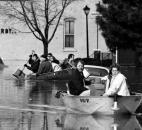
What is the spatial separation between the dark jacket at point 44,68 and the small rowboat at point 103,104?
14.8 m

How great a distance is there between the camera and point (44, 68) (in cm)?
3091

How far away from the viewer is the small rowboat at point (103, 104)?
15500 mm

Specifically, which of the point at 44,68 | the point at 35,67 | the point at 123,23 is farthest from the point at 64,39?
the point at 123,23

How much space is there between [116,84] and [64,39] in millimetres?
40177

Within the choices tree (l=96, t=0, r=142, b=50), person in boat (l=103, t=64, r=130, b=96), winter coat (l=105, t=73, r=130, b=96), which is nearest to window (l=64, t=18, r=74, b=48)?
tree (l=96, t=0, r=142, b=50)

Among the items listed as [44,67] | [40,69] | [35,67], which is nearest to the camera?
[44,67]

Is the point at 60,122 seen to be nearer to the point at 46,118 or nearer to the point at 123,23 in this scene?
the point at 46,118


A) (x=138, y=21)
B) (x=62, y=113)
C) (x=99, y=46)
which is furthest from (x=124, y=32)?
(x=99, y=46)

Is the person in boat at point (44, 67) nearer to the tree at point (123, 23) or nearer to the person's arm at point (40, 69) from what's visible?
the person's arm at point (40, 69)

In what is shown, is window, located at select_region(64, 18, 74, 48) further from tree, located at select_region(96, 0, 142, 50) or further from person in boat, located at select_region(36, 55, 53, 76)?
tree, located at select_region(96, 0, 142, 50)

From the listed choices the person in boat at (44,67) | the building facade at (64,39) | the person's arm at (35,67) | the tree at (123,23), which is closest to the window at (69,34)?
the building facade at (64,39)

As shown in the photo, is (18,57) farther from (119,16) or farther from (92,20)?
(119,16)

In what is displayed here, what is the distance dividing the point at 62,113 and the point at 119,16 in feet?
32.0

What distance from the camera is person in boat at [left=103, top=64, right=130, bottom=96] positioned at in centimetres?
1560
